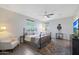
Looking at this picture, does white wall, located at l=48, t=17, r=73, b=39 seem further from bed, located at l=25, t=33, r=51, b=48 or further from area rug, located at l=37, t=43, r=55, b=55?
area rug, located at l=37, t=43, r=55, b=55

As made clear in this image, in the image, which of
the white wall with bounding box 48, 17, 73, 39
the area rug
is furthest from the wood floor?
the white wall with bounding box 48, 17, 73, 39

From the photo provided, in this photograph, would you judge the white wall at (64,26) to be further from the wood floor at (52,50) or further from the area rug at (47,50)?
the area rug at (47,50)

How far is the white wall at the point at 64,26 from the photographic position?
7.10 ft

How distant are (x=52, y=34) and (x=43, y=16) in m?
0.43

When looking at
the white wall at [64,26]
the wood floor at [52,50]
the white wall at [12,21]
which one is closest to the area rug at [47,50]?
the wood floor at [52,50]

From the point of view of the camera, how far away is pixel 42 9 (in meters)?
2.17

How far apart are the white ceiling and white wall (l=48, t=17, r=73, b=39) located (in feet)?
0.28

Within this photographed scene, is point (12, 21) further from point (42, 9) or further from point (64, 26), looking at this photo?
point (64, 26)

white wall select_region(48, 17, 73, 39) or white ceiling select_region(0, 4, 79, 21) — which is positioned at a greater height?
white ceiling select_region(0, 4, 79, 21)

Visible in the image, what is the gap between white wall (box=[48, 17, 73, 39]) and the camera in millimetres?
2164

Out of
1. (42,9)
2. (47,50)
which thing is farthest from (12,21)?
(47,50)
